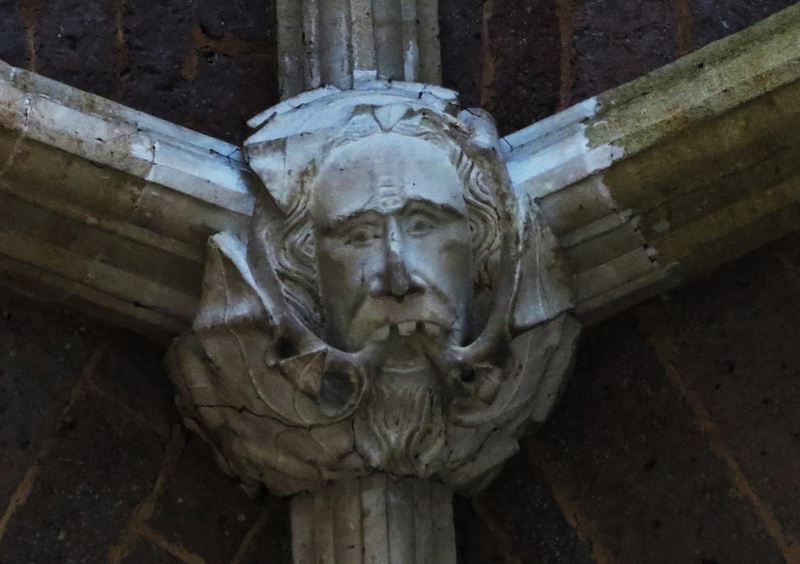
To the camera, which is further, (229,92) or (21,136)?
(229,92)

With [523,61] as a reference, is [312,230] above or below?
below

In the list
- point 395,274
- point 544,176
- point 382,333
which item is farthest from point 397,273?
point 544,176

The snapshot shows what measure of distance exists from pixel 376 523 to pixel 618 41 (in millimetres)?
1140

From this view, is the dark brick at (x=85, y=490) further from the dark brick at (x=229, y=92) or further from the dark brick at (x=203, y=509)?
the dark brick at (x=229, y=92)

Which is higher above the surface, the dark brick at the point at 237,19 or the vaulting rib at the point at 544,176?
the dark brick at the point at 237,19

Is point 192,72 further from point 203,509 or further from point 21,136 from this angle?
point 203,509

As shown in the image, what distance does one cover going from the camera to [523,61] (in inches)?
139

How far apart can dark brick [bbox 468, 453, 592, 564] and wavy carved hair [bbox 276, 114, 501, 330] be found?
17.2 inches

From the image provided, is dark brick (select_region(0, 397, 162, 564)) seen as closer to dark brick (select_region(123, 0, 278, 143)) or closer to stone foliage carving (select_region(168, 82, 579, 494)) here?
stone foliage carving (select_region(168, 82, 579, 494))

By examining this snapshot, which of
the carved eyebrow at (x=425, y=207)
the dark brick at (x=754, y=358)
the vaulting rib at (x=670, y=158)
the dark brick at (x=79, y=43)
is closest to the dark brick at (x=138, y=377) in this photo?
the dark brick at (x=79, y=43)

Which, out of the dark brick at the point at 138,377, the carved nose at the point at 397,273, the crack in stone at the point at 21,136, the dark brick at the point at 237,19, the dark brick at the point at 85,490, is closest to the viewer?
the carved nose at the point at 397,273

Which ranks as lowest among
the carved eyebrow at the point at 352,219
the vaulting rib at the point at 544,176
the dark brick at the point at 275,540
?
the dark brick at the point at 275,540

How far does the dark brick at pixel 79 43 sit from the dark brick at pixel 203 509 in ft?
2.41

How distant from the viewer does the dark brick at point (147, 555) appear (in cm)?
315
